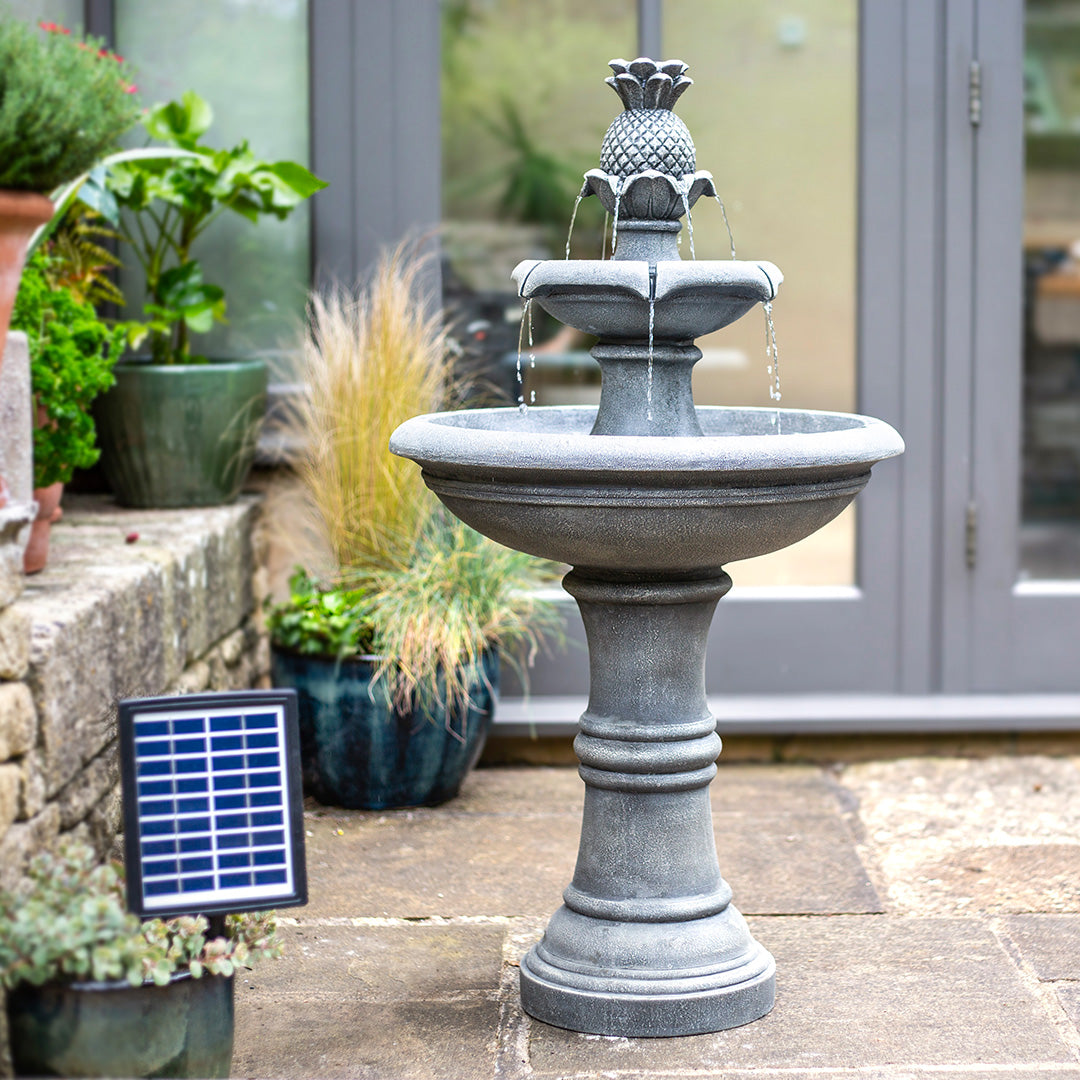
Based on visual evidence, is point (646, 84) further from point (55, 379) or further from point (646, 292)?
point (55, 379)

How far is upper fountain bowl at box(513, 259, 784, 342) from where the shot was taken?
2172 millimetres

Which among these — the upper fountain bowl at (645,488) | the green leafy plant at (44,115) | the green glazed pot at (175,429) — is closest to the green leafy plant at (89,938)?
the upper fountain bowl at (645,488)

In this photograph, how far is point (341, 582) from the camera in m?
3.56

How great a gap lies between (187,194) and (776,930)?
2124 mm

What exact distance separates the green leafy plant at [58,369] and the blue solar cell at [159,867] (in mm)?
1292

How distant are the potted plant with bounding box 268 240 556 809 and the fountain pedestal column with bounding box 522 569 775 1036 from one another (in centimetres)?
100

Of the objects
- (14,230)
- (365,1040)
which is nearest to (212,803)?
(365,1040)

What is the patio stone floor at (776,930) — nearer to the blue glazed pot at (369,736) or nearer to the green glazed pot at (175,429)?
the blue glazed pot at (369,736)

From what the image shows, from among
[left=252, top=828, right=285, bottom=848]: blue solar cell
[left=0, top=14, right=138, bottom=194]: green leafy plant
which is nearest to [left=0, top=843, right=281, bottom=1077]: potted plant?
[left=252, top=828, right=285, bottom=848]: blue solar cell

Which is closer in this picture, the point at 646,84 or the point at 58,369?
the point at 646,84

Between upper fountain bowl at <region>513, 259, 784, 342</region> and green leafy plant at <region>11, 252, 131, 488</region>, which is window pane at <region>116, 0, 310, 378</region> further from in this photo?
upper fountain bowl at <region>513, 259, 784, 342</region>

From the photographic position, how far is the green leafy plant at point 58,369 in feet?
9.54

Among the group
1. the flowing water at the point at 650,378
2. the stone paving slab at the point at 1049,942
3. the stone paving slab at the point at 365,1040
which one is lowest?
the stone paving slab at the point at 1049,942

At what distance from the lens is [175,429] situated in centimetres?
355
